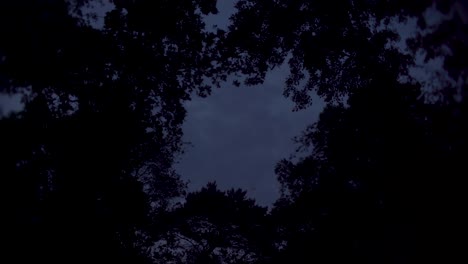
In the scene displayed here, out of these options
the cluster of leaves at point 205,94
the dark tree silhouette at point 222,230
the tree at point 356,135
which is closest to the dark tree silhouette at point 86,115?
the cluster of leaves at point 205,94

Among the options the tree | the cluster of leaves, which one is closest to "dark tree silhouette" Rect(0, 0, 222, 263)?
the cluster of leaves

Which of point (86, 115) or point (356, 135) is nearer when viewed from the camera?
point (86, 115)

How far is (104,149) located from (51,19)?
575cm

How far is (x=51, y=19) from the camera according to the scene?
12812 mm

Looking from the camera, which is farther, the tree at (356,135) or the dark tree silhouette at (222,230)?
the dark tree silhouette at (222,230)

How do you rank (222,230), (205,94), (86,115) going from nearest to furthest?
(86,115) < (205,94) < (222,230)

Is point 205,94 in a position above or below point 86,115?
above

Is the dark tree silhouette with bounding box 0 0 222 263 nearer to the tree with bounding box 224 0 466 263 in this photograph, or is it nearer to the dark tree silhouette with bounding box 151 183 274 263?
the tree with bounding box 224 0 466 263

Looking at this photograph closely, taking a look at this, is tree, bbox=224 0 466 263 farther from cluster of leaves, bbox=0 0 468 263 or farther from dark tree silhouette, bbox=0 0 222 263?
dark tree silhouette, bbox=0 0 222 263

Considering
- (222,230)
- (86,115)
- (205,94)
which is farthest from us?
(222,230)

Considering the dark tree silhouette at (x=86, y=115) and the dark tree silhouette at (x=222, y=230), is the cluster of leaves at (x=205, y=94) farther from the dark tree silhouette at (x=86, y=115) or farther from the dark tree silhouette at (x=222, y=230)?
the dark tree silhouette at (x=222, y=230)

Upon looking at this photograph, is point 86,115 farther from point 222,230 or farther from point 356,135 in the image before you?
point 222,230

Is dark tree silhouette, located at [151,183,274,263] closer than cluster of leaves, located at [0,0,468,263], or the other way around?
cluster of leaves, located at [0,0,468,263]

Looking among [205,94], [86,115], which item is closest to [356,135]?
[205,94]
